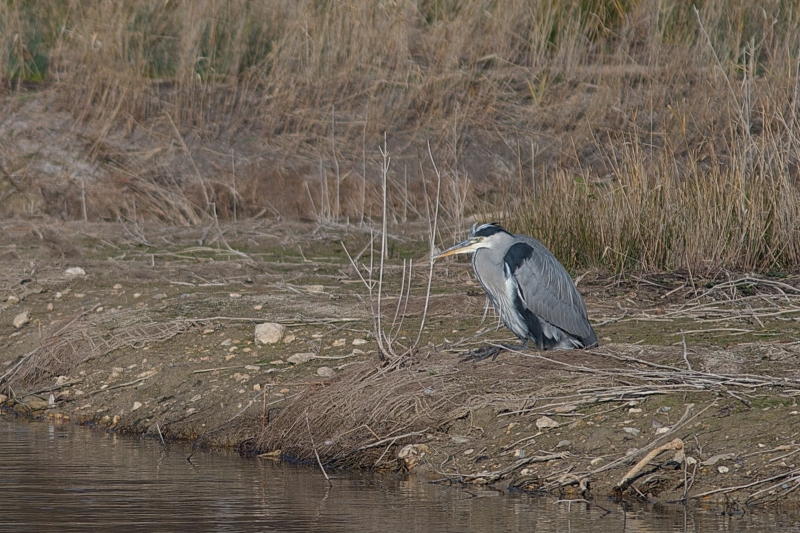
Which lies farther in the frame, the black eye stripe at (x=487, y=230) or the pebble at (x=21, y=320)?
the pebble at (x=21, y=320)

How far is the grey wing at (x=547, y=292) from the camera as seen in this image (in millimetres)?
6211

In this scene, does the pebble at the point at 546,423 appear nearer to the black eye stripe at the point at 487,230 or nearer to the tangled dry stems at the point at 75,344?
the black eye stripe at the point at 487,230

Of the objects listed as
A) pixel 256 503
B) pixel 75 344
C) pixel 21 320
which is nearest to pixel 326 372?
pixel 256 503

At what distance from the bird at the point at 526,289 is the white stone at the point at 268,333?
4.45 ft

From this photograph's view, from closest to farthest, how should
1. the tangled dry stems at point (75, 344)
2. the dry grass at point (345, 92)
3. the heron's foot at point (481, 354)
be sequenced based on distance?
1. the heron's foot at point (481, 354)
2. the tangled dry stems at point (75, 344)
3. the dry grass at point (345, 92)

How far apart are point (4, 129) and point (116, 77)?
1245 mm

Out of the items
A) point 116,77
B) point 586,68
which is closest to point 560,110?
point 586,68

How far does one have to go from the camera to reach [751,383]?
17.6ft

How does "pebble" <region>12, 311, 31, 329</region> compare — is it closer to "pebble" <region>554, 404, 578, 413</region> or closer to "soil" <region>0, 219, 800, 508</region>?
"soil" <region>0, 219, 800, 508</region>

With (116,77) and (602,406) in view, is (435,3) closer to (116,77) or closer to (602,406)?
(116,77)

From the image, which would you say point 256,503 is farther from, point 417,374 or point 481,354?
point 481,354

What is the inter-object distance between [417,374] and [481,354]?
45 cm

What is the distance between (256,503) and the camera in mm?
4801

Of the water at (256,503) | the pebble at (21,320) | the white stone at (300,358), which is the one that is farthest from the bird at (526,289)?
the pebble at (21,320)
